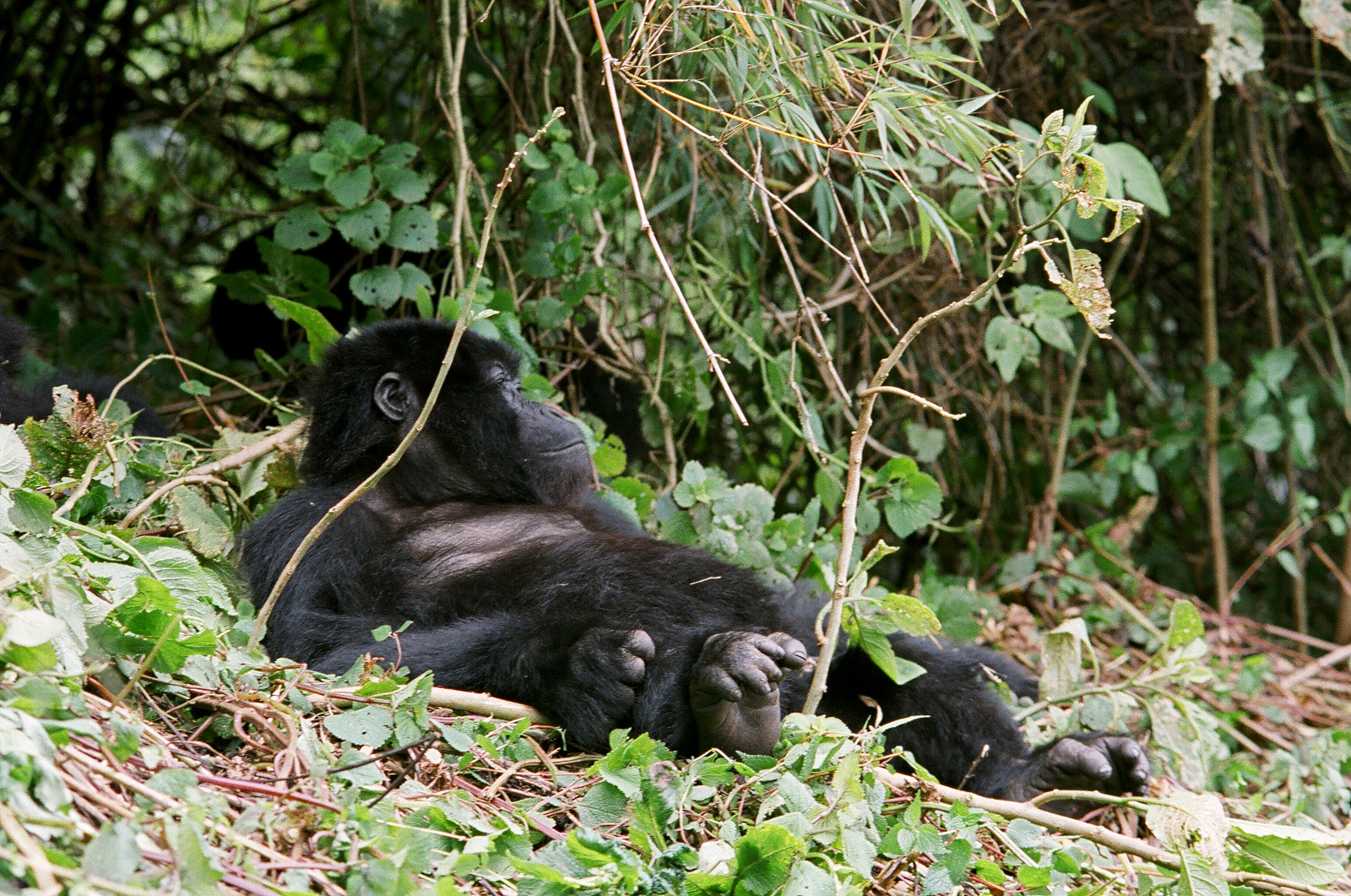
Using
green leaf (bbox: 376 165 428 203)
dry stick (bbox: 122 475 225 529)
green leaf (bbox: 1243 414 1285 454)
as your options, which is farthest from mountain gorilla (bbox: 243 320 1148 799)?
green leaf (bbox: 1243 414 1285 454)

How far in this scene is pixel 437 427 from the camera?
306cm

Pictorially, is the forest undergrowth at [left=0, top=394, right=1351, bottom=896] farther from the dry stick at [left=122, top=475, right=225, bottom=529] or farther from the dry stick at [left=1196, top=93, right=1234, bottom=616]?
the dry stick at [left=1196, top=93, right=1234, bottom=616]

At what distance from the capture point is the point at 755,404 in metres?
4.18

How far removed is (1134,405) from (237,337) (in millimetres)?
3678

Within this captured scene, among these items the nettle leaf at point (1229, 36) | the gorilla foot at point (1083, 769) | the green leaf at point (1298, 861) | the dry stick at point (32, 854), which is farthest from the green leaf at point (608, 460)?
the dry stick at point (32, 854)

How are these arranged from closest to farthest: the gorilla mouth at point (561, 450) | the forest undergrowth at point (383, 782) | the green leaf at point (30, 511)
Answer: the forest undergrowth at point (383, 782) → the green leaf at point (30, 511) → the gorilla mouth at point (561, 450)

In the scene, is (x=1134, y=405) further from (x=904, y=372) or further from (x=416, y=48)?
(x=416, y=48)

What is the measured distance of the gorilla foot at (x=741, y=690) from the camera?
2164 mm

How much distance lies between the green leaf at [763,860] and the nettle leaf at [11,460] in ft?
4.28

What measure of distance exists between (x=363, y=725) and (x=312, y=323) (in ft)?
5.01

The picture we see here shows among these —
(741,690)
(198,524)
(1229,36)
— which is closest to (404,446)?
(741,690)

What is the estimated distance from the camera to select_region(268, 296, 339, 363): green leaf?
3205mm

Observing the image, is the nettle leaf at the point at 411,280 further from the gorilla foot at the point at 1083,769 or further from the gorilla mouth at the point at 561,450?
the gorilla foot at the point at 1083,769

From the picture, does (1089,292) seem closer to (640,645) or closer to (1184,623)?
(640,645)
